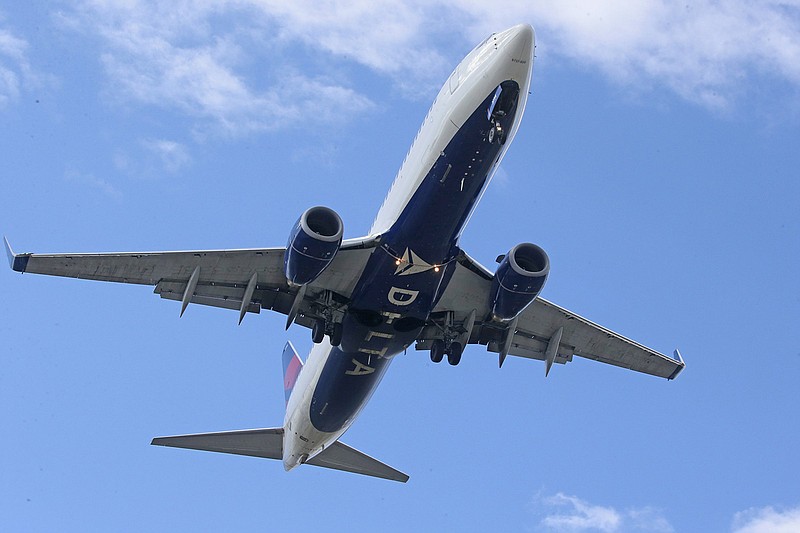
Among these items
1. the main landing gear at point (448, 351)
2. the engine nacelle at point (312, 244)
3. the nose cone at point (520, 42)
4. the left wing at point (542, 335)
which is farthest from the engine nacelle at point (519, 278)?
the nose cone at point (520, 42)

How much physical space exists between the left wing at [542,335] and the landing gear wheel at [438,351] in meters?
0.45

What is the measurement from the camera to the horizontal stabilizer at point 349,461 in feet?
119

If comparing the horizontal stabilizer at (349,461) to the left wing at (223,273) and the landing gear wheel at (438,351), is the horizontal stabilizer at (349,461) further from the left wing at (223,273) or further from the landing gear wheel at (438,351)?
the left wing at (223,273)

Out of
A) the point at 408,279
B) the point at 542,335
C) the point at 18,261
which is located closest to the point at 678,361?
the point at 542,335

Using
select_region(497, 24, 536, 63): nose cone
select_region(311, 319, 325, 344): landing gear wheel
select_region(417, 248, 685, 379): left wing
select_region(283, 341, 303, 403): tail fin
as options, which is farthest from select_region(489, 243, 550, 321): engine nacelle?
select_region(283, 341, 303, 403): tail fin

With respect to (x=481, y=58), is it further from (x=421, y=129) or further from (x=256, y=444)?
(x=256, y=444)

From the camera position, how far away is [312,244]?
26.0 m

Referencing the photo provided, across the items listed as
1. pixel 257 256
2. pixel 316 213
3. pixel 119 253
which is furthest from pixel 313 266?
pixel 119 253

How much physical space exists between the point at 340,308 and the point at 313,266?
3.42m

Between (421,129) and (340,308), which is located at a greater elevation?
(421,129)

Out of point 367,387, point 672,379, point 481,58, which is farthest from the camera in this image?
point 672,379

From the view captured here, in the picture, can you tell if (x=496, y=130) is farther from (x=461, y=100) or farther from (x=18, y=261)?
(x=18, y=261)

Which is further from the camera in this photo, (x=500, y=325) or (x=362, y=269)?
(x=500, y=325)

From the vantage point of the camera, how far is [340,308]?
29484 millimetres
